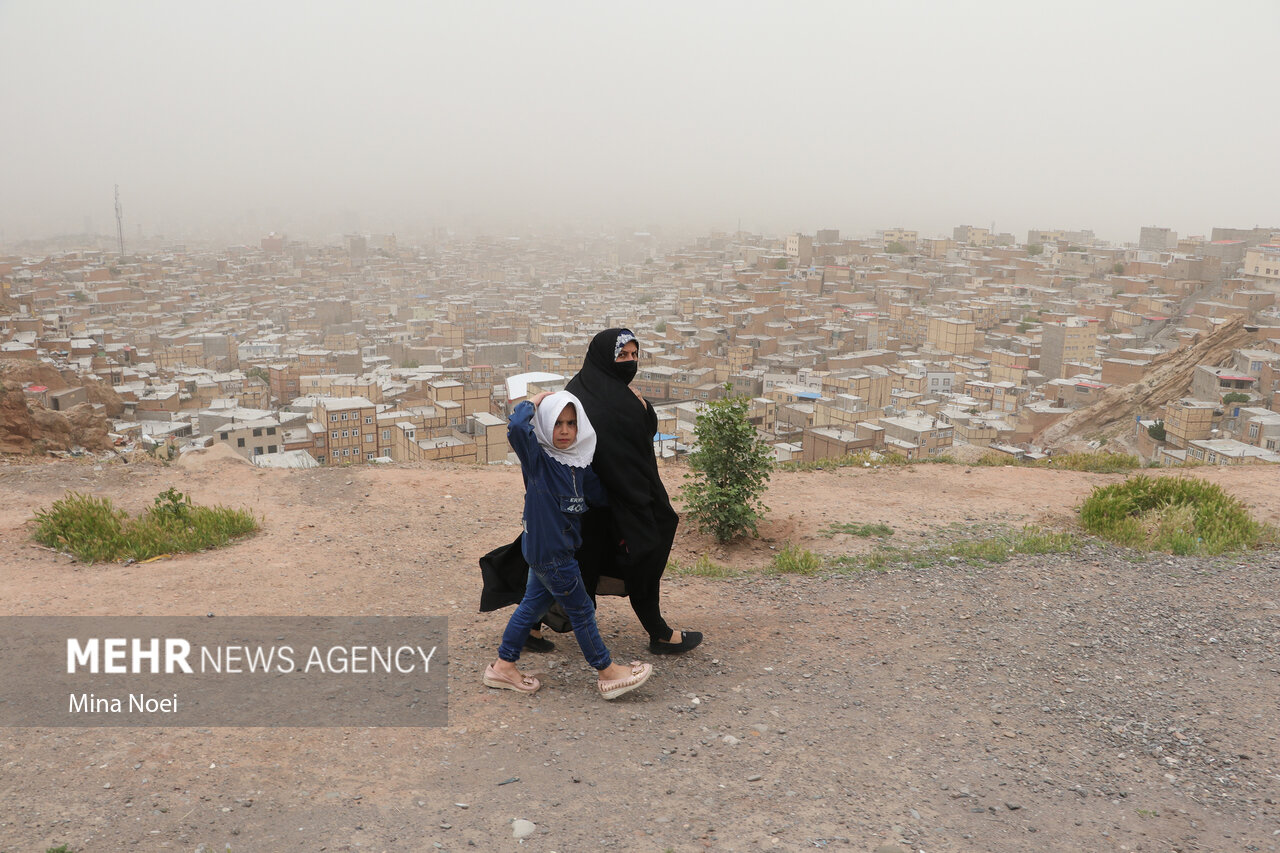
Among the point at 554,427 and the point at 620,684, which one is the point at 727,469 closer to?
the point at 620,684

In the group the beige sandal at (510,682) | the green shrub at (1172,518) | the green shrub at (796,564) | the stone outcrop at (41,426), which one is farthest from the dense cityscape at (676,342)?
the green shrub at (1172,518)

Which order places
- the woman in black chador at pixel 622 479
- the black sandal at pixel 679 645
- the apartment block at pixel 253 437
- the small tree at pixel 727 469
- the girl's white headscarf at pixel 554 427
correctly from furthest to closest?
the apartment block at pixel 253 437, the small tree at pixel 727 469, the black sandal at pixel 679 645, the woman in black chador at pixel 622 479, the girl's white headscarf at pixel 554 427

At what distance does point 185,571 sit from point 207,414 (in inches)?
528

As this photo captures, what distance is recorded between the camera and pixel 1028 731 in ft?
7.91

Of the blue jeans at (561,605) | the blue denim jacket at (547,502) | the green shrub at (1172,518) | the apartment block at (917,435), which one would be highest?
the blue denim jacket at (547,502)

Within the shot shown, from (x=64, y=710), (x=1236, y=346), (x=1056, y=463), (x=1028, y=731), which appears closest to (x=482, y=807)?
(x=64, y=710)

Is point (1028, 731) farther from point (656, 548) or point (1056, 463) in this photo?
point (1056, 463)

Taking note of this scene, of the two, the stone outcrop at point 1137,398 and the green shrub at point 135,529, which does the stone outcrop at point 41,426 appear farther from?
the stone outcrop at point 1137,398

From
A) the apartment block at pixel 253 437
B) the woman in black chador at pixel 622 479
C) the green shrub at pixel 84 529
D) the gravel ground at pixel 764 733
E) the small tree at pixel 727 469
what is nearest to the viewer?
the gravel ground at pixel 764 733

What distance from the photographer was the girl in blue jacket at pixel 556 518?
239cm

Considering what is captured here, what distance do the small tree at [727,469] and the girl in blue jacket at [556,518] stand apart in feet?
6.45

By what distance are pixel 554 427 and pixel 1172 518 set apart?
3675 mm

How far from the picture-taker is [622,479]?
2572mm

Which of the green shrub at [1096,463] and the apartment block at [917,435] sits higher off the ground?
the green shrub at [1096,463]
